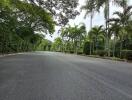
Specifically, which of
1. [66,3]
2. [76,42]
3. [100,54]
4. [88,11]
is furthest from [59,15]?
[76,42]

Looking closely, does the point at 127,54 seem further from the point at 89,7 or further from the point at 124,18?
the point at 89,7

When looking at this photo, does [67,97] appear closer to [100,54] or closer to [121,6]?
[121,6]

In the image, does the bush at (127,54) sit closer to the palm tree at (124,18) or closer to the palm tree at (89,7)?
the palm tree at (124,18)

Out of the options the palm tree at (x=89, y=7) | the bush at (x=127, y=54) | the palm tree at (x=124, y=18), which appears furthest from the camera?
the palm tree at (x=89, y=7)

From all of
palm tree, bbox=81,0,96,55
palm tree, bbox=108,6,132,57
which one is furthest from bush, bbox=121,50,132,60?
palm tree, bbox=81,0,96,55

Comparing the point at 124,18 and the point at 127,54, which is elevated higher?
the point at 124,18

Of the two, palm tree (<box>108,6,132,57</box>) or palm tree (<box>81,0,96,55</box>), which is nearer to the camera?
palm tree (<box>108,6,132,57</box>)

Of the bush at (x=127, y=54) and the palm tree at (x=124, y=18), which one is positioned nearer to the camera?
the bush at (x=127, y=54)

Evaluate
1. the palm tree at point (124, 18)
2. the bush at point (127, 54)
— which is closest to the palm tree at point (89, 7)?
the palm tree at point (124, 18)

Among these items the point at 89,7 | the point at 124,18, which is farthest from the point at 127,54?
the point at 89,7

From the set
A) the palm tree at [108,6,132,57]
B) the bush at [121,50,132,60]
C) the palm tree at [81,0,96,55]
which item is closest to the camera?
the bush at [121,50,132,60]

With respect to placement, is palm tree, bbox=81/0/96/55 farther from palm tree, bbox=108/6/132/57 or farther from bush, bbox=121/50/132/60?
bush, bbox=121/50/132/60

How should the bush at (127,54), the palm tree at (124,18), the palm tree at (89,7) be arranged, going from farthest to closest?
the palm tree at (89,7), the palm tree at (124,18), the bush at (127,54)

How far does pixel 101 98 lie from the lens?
28.2ft
